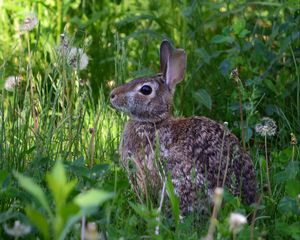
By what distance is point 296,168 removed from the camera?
14.2 ft

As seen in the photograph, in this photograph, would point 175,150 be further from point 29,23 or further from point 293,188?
point 29,23

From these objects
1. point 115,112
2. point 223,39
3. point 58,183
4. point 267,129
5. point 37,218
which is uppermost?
point 58,183

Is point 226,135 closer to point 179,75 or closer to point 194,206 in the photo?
point 194,206

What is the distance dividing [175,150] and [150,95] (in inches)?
24.9

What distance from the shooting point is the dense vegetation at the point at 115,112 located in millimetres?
3582

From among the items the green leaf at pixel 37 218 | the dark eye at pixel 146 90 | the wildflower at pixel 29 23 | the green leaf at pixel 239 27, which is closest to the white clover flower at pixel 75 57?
the wildflower at pixel 29 23

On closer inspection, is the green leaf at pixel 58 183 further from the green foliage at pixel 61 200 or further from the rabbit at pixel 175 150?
the rabbit at pixel 175 150

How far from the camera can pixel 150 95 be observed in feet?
16.6

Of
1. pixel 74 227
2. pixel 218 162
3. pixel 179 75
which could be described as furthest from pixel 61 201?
pixel 179 75

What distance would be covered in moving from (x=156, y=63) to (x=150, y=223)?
331 cm

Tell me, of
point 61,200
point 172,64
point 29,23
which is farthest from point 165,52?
point 61,200

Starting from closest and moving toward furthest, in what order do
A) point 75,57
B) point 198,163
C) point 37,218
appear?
point 37,218 < point 198,163 < point 75,57

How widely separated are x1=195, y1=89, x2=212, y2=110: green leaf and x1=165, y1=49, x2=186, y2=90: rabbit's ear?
401 millimetres

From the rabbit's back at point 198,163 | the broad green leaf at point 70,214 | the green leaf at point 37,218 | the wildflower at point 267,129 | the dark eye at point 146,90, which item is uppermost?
the broad green leaf at point 70,214
